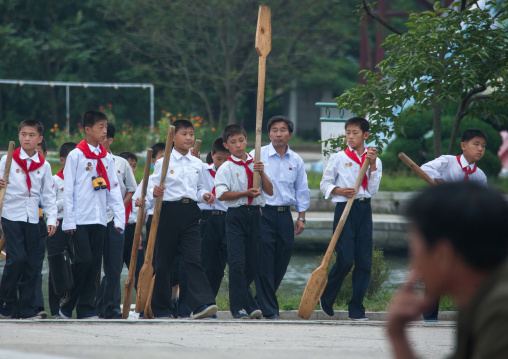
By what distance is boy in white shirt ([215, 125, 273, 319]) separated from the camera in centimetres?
743

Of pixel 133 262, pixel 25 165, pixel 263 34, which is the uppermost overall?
pixel 263 34

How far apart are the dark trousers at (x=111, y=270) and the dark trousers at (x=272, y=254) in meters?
1.44

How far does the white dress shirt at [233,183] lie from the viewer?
750 centimetres

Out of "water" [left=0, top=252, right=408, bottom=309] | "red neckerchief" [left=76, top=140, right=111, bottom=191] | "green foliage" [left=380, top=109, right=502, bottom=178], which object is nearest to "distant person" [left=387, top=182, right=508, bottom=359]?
"red neckerchief" [left=76, top=140, right=111, bottom=191]

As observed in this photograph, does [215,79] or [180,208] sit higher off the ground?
[215,79]

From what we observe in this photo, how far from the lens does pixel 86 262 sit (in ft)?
24.3

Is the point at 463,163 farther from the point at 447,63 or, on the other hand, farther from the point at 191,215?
the point at 191,215

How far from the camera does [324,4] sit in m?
27.3

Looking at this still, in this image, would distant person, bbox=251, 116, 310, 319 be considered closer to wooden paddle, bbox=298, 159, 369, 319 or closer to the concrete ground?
wooden paddle, bbox=298, 159, 369, 319

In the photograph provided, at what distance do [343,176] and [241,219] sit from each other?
46.2 inches

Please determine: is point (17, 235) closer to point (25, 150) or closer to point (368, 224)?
point (25, 150)

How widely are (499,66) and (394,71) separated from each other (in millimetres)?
1042

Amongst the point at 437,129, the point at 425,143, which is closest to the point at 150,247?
the point at 437,129

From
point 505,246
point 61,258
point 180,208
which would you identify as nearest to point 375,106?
point 180,208
